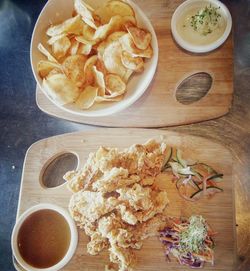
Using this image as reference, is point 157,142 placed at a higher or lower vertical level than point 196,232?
higher

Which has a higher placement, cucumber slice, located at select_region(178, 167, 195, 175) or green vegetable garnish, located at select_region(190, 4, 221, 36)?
green vegetable garnish, located at select_region(190, 4, 221, 36)

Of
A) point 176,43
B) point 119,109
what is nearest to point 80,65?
point 119,109

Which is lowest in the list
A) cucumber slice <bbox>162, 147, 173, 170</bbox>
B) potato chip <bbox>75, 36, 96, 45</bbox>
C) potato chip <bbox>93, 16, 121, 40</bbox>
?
cucumber slice <bbox>162, 147, 173, 170</bbox>

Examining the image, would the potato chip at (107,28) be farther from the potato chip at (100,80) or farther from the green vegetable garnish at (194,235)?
the green vegetable garnish at (194,235)

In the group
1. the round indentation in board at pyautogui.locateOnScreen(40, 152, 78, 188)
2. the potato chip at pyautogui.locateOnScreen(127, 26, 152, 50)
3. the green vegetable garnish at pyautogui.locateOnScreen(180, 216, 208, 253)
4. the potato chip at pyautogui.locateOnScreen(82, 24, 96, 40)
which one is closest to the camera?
the green vegetable garnish at pyautogui.locateOnScreen(180, 216, 208, 253)

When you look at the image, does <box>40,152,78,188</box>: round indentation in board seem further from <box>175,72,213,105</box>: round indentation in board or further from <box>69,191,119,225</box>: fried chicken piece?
<box>175,72,213,105</box>: round indentation in board

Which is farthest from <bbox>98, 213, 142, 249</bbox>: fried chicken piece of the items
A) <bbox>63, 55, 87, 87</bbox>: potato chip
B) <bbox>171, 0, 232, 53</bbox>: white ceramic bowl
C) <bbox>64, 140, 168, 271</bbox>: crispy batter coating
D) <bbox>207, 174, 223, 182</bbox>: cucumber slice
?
<bbox>171, 0, 232, 53</bbox>: white ceramic bowl

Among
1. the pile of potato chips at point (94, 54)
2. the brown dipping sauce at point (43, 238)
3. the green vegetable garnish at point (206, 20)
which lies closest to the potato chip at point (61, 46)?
the pile of potato chips at point (94, 54)

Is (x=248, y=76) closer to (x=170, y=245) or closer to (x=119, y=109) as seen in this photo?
(x=119, y=109)
